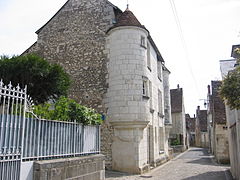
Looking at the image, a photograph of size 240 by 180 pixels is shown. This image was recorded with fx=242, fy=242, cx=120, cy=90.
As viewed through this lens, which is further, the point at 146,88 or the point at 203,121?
the point at 203,121

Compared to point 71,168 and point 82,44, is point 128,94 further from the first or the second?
point 71,168

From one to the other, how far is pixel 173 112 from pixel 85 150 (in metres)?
28.3

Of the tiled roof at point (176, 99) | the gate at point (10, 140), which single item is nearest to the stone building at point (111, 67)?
the gate at point (10, 140)

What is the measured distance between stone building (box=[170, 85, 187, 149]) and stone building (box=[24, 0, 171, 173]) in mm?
17943

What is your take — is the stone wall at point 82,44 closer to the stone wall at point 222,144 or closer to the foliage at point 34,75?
the foliage at point 34,75

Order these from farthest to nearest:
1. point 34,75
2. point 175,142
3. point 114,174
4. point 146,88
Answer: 1. point 175,142
2. point 146,88
3. point 114,174
4. point 34,75

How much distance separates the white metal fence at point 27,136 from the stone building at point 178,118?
25.6 m

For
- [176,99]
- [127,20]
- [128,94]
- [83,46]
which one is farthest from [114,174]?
[176,99]

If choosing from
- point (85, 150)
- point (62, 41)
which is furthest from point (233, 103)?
point (62, 41)

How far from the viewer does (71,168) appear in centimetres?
644

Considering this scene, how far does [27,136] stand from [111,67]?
7.58 m

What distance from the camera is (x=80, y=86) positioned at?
13.3 metres

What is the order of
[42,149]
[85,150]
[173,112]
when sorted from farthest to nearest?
[173,112] → [85,150] → [42,149]

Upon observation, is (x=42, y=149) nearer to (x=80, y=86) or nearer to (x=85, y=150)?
(x=85, y=150)
